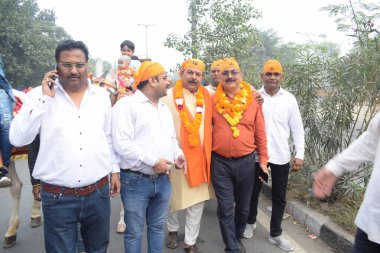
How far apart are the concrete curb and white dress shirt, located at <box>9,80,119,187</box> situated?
2612 mm

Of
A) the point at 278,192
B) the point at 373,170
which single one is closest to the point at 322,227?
the point at 278,192

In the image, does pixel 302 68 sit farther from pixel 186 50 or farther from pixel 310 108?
pixel 186 50

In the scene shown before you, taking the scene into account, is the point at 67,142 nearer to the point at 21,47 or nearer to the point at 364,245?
the point at 364,245

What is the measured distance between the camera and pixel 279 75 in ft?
11.7

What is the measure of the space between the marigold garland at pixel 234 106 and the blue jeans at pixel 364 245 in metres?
1.49

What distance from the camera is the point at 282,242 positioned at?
3.45m

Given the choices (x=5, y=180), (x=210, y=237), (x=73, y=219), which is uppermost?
(x=73, y=219)

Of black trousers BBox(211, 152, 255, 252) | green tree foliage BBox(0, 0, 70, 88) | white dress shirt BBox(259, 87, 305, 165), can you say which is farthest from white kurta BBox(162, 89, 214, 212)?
green tree foliage BBox(0, 0, 70, 88)

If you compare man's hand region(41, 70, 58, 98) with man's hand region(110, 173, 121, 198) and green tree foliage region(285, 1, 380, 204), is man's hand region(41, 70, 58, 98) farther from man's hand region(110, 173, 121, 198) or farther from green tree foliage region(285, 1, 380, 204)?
green tree foliage region(285, 1, 380, 204)

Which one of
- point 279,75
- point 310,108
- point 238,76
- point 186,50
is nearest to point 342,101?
point 310,108

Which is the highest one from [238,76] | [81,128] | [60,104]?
[238,76]

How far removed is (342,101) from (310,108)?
49 centimetres

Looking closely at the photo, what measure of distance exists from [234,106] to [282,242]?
1.58m

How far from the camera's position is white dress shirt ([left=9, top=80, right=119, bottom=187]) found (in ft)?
6.72
